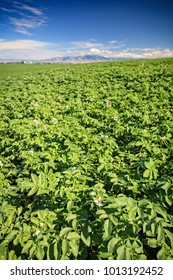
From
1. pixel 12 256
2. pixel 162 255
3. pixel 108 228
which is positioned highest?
pixel 108 228

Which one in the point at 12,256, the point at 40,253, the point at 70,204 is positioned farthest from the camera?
the point at 70,204

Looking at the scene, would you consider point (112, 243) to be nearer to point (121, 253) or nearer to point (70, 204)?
point (121, 253)

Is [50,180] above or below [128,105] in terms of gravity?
below

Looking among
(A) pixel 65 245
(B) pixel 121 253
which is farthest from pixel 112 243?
(A) pixel 65 245

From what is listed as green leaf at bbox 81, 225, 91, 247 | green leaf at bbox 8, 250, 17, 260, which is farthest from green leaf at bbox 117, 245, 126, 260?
green leaf at bbox 8, 250, 17, 260

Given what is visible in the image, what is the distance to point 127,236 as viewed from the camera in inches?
60.9

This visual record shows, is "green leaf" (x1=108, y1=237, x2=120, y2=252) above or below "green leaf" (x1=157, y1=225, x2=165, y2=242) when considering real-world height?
below

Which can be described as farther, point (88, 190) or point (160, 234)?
point (88, 190)

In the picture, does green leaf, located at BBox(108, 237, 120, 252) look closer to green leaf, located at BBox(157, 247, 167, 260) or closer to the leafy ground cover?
the leafy ground cover

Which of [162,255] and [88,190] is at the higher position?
[88,190]
